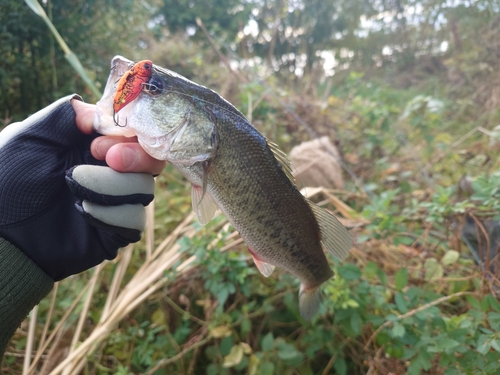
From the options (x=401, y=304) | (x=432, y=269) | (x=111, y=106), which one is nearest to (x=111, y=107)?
(x=111, y=106)

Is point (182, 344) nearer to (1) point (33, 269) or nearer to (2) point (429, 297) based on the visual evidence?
(1) point (33, 269)

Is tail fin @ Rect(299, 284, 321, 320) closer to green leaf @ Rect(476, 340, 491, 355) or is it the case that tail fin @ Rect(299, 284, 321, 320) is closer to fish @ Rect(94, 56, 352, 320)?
fish @ Rect(94, 56, 352, 320)

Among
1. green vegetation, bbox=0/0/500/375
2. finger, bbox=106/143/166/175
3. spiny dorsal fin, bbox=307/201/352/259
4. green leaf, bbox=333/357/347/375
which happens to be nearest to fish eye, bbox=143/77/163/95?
finger, bbox=106/143/166/175

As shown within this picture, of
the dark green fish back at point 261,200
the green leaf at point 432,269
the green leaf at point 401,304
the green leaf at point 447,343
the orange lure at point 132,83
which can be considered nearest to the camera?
the orange lure at point 132,83

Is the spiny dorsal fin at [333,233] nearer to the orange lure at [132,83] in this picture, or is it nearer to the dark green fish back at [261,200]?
the dark green fish back at [261,200]

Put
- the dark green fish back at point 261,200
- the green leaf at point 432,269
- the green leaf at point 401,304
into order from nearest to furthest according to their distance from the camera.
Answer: the dark green fish back at point 261,200, the green leaf at point 401,304, the green leaf at point 432,269

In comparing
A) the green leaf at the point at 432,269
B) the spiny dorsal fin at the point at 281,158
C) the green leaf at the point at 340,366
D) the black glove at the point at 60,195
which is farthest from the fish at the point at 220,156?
the green leaf at the point at 432,269

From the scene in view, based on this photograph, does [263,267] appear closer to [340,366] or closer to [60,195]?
[340,366]
